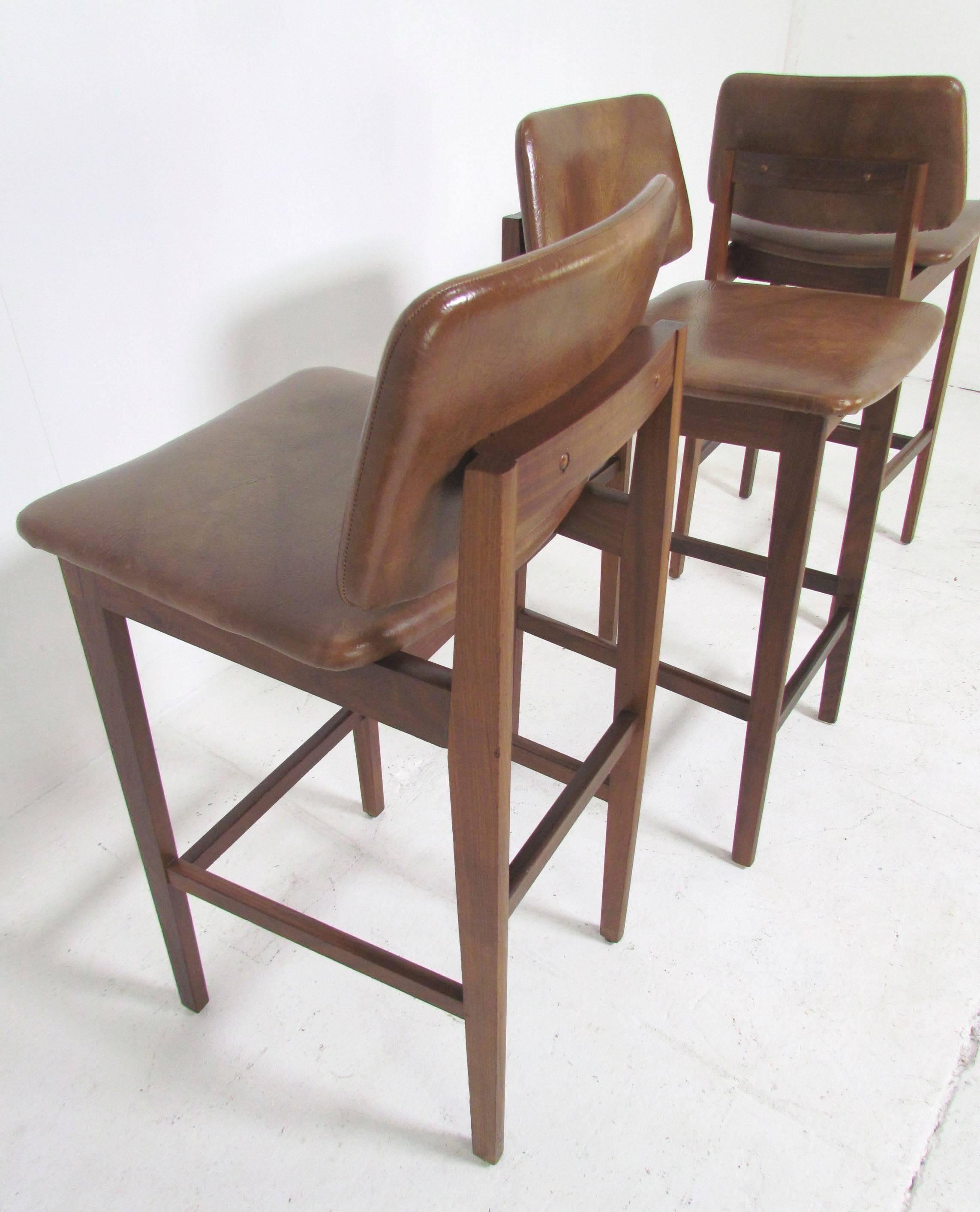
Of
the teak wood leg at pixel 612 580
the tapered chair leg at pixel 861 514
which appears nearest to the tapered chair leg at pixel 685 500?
the teak wood leg at pixel 612 580

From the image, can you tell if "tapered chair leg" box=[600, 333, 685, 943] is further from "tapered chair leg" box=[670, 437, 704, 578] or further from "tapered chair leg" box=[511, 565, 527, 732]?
"tapered chair leg" box=[670, 437, 704, 578]

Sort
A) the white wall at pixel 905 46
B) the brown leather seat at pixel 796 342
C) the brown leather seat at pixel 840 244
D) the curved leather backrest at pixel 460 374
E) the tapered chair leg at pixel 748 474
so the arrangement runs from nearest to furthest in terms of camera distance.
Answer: the curved leather backrest at pixel 460 374
the brown leather seat at pixel 796 342
the brown leather seat at pixel 840 244
the tapered chair leg at pixel 748 474
the white wall at pixel 905 46

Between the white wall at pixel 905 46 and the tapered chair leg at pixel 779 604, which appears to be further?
the white wall at pixel 905 46

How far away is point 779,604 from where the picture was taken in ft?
4.28

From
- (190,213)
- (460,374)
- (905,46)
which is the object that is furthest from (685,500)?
(905,46)

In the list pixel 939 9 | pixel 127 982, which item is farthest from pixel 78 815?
pixel 939 9

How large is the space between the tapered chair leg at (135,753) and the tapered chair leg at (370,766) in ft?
1.17

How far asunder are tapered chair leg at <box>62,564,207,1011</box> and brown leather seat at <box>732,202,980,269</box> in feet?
4.68

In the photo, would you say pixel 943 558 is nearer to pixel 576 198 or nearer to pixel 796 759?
pixel 796 759

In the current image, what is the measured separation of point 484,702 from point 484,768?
70 millimetres

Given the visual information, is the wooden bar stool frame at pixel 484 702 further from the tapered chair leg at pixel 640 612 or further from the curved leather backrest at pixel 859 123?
the curved leather backrest at pixel 859 123

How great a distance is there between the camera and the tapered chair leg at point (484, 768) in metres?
0.69

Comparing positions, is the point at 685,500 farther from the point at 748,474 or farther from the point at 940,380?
the point at 940,380

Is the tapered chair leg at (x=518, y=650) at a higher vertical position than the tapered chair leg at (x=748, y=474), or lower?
higher
